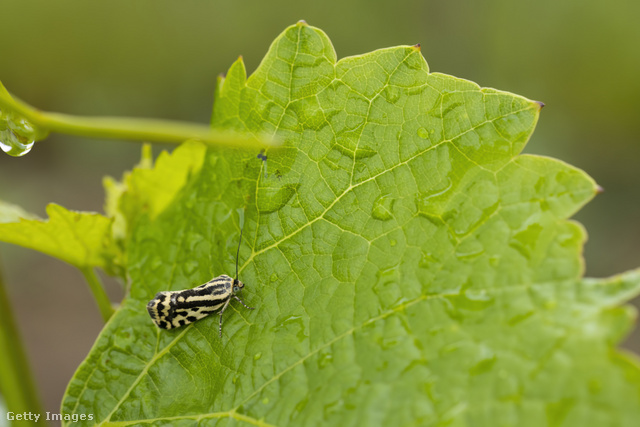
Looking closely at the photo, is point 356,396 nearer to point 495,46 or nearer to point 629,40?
point 495,46

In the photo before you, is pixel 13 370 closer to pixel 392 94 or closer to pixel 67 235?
pixel 67 235

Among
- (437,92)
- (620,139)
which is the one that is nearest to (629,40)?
(620,139)

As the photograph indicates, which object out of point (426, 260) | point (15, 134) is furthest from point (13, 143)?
point (426, 260)

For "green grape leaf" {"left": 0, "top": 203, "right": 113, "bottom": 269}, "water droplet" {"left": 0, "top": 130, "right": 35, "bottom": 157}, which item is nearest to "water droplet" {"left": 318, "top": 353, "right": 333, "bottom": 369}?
"green grape leaf" {"left": 0, "top": 203, "right": 113, "bottom": 269}

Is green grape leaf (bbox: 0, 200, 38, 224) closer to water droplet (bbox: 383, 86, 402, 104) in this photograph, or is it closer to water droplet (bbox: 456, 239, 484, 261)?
water droplet (bbox: 383, 86, 402, 104)

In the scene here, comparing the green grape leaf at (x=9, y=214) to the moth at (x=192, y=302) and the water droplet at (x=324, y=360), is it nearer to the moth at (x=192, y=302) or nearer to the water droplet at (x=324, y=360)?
the moth at (x=192, y=302)

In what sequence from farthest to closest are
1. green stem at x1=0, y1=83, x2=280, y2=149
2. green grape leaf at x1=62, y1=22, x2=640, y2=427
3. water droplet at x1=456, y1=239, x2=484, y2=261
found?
water droplet at x1=456, y1=239, x2=484, y2=261
green grape leaf at x1=62, y1=22, x2=640, y2=427
green stem at x1=0, y1=83, x2=280, y2=149
